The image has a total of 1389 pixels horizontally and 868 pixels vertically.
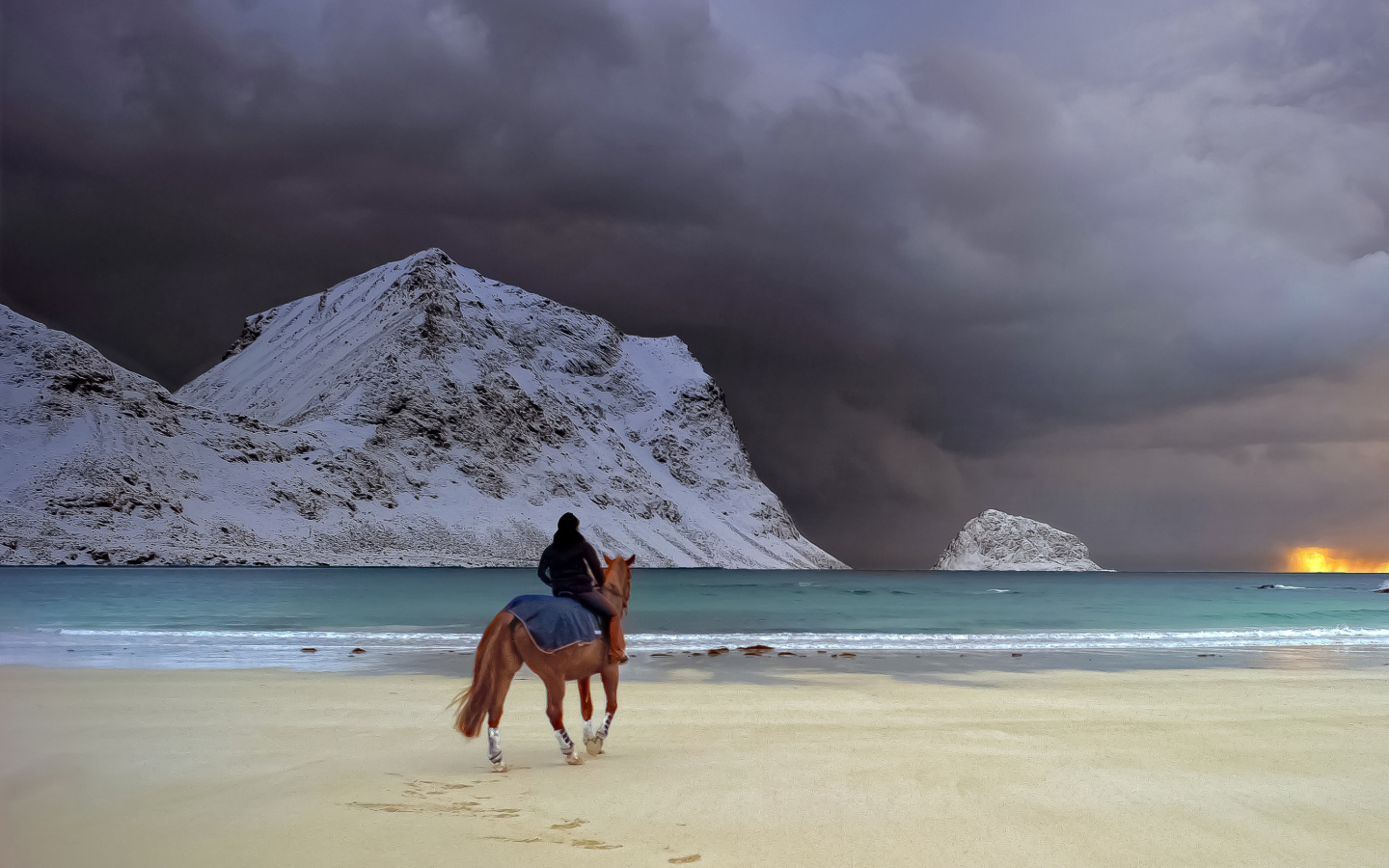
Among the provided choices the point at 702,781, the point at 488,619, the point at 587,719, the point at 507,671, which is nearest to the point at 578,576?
the point at 507,671

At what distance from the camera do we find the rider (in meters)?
8.34

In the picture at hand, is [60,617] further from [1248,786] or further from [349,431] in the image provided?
[349,431]

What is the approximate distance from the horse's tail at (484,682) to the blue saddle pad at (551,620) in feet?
0.55

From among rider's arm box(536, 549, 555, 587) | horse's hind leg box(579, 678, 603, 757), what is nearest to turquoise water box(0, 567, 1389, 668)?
horse's hind leg box(579, 678, 603, 757)

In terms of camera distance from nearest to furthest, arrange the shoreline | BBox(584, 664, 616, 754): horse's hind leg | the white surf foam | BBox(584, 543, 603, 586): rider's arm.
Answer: BBox(584, 543, 603, 586): rider's arm, BBox(584, 664, 616, 754): horse's hind leg, the shoreline, the white surf foam

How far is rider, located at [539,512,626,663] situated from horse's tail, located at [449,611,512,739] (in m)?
0.69

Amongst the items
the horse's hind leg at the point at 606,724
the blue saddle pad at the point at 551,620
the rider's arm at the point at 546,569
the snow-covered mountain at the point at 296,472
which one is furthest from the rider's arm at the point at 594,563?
the snow-covered mountain at the point at 296,472

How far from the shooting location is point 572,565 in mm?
8391

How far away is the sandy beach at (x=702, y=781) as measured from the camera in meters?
5.75

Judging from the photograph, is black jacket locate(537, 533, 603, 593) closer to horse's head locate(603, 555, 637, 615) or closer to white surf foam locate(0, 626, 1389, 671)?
horse's head locate(603, 555, 637, 615)

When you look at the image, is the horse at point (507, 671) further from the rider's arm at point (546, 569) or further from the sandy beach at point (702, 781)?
the rider's arm at point (546, 569)

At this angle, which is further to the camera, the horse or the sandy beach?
the horse

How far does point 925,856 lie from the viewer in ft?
18.5

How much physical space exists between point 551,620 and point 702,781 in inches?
77.2
